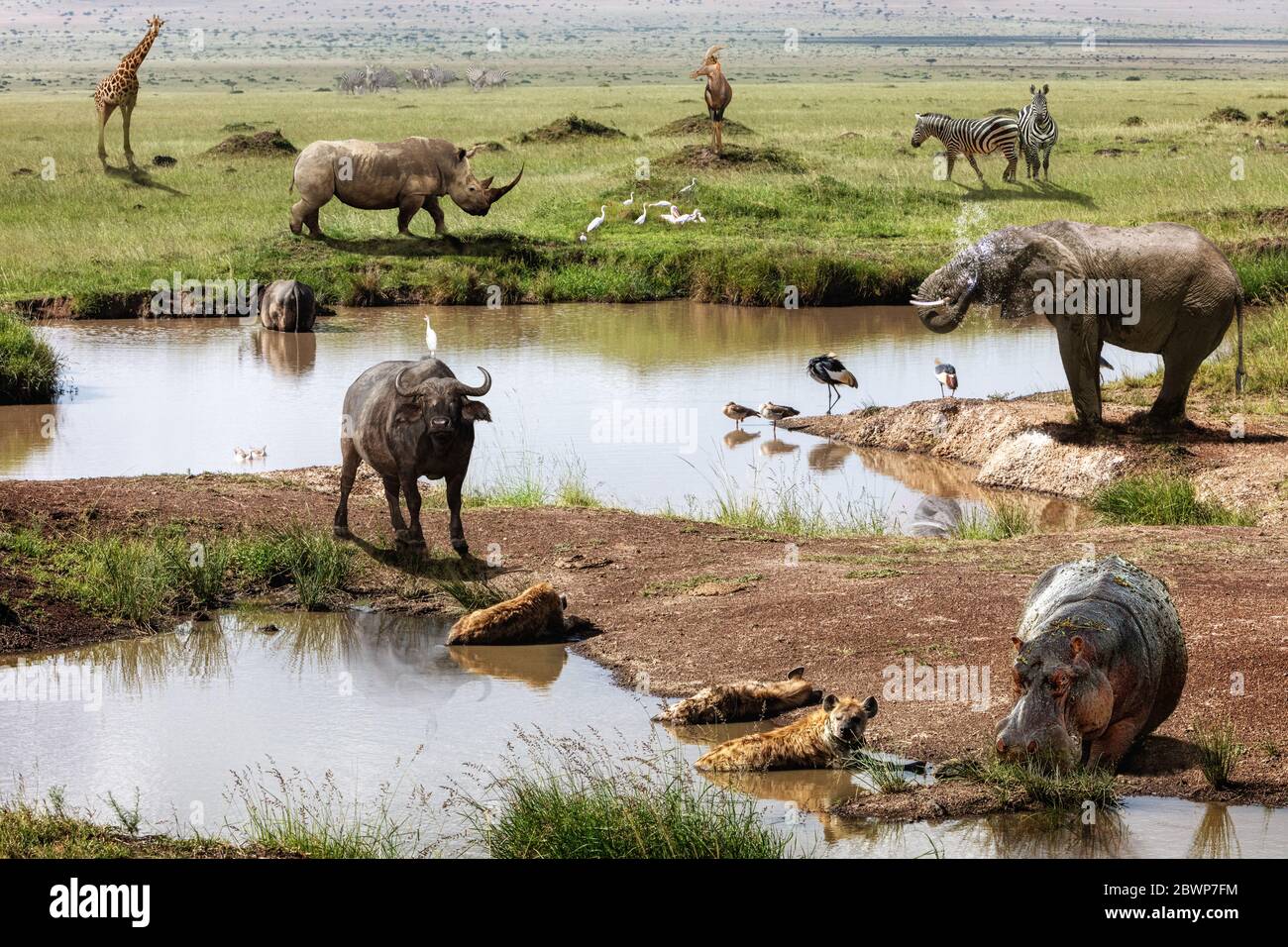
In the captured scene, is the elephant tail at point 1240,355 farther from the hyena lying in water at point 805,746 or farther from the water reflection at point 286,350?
the water reflection at point 286,350

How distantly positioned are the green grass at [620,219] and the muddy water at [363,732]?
583 inches

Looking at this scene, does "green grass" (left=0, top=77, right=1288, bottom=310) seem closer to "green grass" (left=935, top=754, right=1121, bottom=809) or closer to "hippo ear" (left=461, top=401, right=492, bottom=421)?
"hippo ear" (left=461, top=401, right=492, bottom=421)

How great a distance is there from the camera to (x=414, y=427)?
1120 centimetres

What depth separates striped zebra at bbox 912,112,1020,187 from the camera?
119ft

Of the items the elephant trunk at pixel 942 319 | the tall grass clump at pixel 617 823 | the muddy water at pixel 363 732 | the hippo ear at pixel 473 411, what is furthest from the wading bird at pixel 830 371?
the tall grass clump at pixel 617 823

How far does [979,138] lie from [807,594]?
92.8 feet

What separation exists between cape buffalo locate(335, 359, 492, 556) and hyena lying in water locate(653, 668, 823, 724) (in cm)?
283

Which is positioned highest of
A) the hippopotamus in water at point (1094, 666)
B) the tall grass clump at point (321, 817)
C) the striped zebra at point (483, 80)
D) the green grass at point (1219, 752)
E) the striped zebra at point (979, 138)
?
the striped zebra at point (483, 80)

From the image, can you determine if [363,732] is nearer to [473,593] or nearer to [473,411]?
[473,593]

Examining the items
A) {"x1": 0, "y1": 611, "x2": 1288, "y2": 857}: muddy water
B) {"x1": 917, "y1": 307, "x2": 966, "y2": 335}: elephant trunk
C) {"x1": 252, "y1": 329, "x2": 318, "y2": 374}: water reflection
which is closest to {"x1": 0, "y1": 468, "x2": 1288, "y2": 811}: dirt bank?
{"x1": 0, "y1": 611, "x2": 1288, "y2": 857}: muddy water

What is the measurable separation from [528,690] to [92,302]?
16376 millimetres

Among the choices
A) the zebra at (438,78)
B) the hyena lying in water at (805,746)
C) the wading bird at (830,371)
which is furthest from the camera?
the zebra at (438,78)

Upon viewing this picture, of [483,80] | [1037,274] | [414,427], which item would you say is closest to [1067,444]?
[1037,274]

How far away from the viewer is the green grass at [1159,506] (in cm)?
1304
